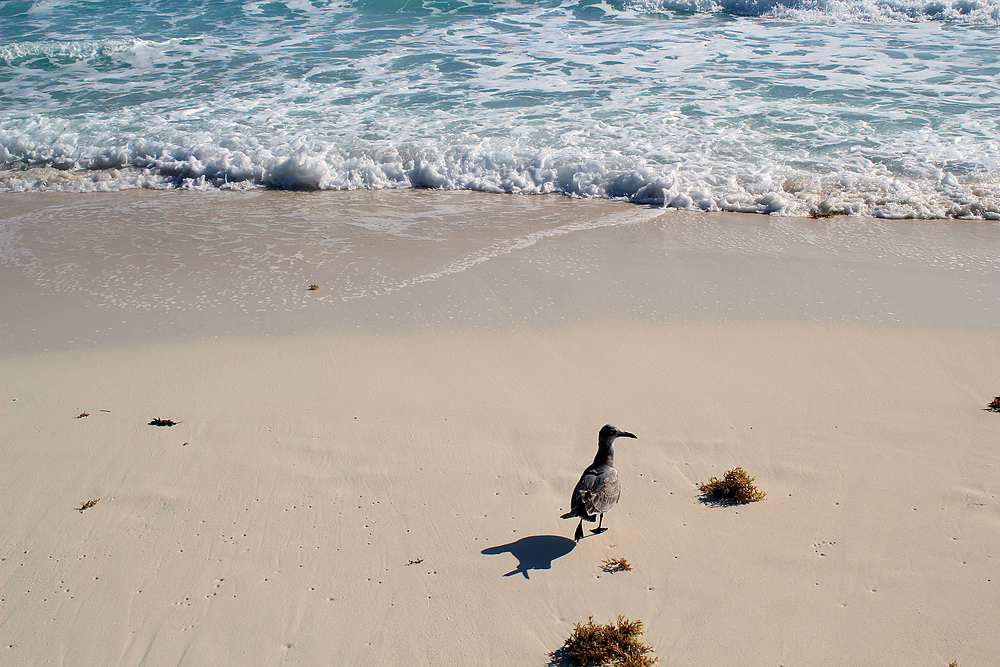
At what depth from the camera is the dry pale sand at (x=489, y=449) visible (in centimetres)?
348

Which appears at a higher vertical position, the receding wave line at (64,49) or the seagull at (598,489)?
the receding wave line at (64,49)

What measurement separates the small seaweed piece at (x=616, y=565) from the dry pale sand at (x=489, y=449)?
0.25ft

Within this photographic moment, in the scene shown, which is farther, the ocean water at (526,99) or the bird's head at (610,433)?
the ocean water at (526,99)

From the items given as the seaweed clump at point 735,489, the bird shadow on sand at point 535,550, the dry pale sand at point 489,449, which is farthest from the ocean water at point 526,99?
the bird shadow on sand at point 535,550

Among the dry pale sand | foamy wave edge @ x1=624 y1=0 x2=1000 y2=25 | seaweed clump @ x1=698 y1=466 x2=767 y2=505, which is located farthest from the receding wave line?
seaweed clump @ x1=698 y1=466 x2=767 y2=505

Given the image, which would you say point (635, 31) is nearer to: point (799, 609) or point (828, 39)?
point (828, 39)

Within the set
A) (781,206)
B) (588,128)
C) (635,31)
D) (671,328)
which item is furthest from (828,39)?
(671,328)

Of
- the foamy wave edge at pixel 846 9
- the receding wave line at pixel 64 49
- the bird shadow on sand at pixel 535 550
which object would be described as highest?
the foamy wave edge at pixel 846 9

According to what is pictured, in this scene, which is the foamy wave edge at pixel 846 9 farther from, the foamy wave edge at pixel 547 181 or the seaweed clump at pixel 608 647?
the seaweed clump at pixel 608 647

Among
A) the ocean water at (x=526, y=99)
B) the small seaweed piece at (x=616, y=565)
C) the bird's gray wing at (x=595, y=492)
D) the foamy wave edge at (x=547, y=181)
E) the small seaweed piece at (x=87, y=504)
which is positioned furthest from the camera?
the ocean water at (x=526, y=99)

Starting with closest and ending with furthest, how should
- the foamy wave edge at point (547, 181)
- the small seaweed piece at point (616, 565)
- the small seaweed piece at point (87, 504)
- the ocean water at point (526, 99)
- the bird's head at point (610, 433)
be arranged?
1. the small seaweed piece at point (616, 565)
2. the bird's head at point (610, 433)
3. the small seaweed piece at point (87, 504)
4. the foamy wave edge at point (547, 181)
5. the ocean water at point (526, 99)

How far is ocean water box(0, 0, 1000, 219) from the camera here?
1023 centimetres

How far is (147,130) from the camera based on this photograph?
1227cm

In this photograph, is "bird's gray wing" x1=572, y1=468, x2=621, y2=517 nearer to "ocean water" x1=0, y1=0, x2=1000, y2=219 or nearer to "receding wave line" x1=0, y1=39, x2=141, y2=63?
"ocean water" x1=0, y1=0, x2=1000, y2=219
